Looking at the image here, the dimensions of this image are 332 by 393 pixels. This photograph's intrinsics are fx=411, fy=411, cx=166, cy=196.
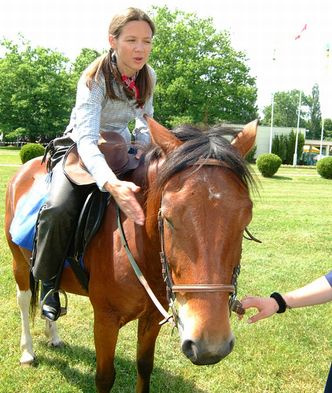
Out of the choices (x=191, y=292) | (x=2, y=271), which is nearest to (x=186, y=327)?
(x=191, y=292)

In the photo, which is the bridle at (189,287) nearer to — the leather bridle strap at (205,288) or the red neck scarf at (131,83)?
the leather bridle strap at (205,288)

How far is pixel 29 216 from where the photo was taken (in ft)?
11.7

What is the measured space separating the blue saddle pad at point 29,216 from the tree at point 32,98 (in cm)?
5024

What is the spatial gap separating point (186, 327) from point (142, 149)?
1582 millimetres

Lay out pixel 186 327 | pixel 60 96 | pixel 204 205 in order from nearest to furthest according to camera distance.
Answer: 1. pixel 186 327
2. pixel 204 205
3. pixel 60 96

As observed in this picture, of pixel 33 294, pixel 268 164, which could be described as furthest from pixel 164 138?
pixel 268 164

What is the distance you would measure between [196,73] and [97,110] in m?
47.5

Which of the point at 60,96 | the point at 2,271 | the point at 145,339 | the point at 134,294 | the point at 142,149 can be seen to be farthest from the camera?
the point at 60,96

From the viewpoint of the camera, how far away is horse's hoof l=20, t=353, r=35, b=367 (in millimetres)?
4172

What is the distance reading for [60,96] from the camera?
53312 mm

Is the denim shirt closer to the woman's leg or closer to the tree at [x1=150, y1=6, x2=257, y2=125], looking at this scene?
the woman's leg

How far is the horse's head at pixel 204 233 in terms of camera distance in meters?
1.82

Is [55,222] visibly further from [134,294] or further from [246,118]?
[246,118]

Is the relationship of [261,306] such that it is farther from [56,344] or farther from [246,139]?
[56,344]
